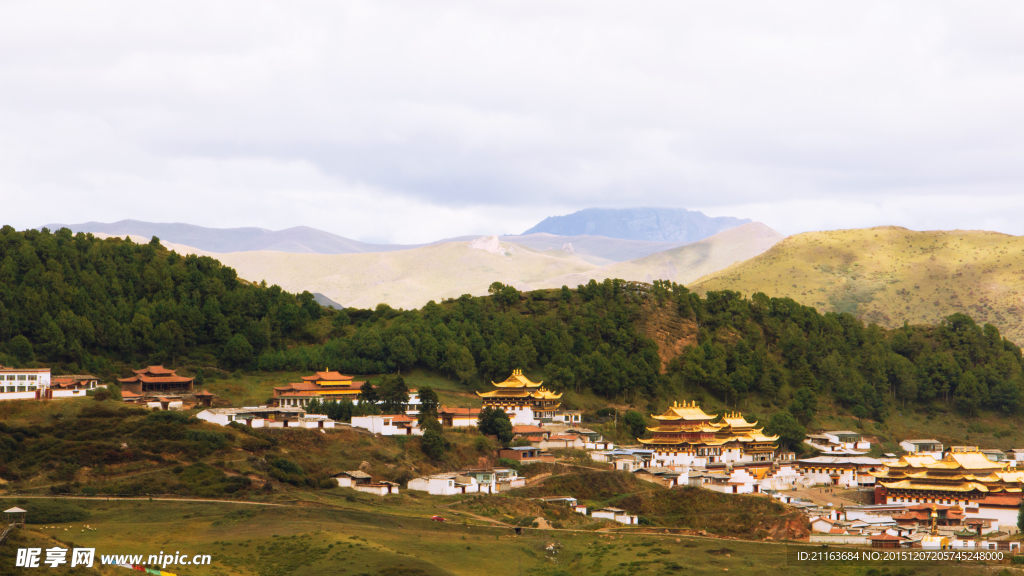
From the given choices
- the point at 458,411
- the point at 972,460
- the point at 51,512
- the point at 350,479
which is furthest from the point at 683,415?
the point at 51,512

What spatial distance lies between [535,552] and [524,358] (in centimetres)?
6151

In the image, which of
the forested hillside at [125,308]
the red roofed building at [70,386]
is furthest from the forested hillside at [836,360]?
the red roofed building at [70,386]

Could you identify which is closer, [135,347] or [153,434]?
[153,434]

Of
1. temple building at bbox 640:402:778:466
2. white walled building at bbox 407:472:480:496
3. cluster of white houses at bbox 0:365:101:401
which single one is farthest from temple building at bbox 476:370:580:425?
cluster of white houses at bbox 0:365:101:401

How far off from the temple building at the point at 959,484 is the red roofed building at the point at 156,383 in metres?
60.6

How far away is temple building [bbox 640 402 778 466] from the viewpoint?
300 feet

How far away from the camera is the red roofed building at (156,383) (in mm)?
91688

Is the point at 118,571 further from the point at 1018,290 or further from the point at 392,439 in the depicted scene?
the point at 1018,290

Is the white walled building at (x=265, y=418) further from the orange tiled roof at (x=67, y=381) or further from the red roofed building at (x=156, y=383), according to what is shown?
the red roofed building at (x=156, y=383)

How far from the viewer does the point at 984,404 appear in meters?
130

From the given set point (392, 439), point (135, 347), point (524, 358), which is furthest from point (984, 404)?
point (135, 347)

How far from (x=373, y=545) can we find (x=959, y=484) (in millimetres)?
50188

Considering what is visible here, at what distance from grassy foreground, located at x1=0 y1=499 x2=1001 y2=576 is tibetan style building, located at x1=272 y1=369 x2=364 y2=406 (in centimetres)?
3162

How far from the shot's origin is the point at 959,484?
8031cm
